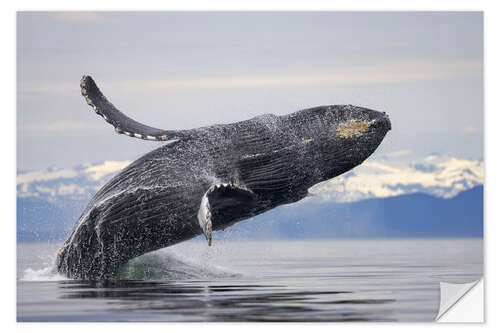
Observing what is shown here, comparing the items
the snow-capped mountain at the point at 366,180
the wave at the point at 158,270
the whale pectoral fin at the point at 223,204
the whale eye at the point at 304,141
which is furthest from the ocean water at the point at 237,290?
the whale eye at the point at 304,141

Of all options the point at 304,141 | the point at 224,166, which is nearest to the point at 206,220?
the point at 224,166

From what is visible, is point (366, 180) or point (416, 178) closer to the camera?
point (366, 180)

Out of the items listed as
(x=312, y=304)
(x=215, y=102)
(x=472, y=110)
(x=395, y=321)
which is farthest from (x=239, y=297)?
(x=472, y=110)

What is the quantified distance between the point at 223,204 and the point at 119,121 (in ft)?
6.23

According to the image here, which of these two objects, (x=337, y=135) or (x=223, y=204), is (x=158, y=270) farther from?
(x=337, y=135)

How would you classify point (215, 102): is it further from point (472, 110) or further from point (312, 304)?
point (312, 304)

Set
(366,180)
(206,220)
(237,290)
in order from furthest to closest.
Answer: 1. (366,180)
2. (237,290)
3. (206,220)

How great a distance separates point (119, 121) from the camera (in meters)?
12.3

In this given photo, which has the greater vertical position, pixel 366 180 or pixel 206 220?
pixel 366 180

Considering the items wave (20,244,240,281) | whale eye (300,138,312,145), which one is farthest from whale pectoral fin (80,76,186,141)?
wave (20,244,240,281)

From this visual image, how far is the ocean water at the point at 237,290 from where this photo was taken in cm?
955
